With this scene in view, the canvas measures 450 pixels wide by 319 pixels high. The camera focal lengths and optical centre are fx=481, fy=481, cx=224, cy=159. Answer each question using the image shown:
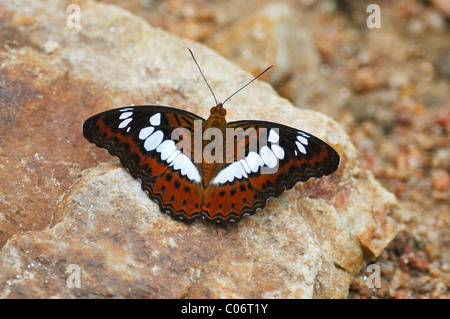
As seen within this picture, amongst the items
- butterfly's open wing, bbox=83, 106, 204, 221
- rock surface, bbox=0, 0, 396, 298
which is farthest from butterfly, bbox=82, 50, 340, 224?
rock surface, bbox=0, 0, 396, 298

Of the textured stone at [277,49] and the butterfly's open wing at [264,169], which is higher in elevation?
the textured stone at [277,49]

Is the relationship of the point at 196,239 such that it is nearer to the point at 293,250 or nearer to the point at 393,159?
the point at 293,250

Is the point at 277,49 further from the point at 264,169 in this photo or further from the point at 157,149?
the point at 157,149

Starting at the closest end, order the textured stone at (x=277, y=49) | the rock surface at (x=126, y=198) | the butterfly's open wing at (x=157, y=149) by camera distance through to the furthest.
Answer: the rock surface at (x=126, y=198)
the butterfly's open wing at (x=157, y=149)
the textured stone at (x=277, y=49)

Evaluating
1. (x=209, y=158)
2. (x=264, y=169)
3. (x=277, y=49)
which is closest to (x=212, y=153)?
(x=209, y=158)

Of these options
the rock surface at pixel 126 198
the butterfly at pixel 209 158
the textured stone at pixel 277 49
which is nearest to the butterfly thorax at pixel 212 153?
the butterfly at pixel 209 158

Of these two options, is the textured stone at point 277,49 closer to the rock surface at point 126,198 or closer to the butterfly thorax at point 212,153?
the rock surface at point 126,198

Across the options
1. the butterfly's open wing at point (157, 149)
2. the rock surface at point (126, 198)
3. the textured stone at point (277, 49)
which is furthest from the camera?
the textured stone at point (277, 49)

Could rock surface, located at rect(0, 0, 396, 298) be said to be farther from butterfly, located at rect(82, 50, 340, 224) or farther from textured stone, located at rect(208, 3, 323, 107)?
textured stone, located at rect(208, 3, 323, 107)
